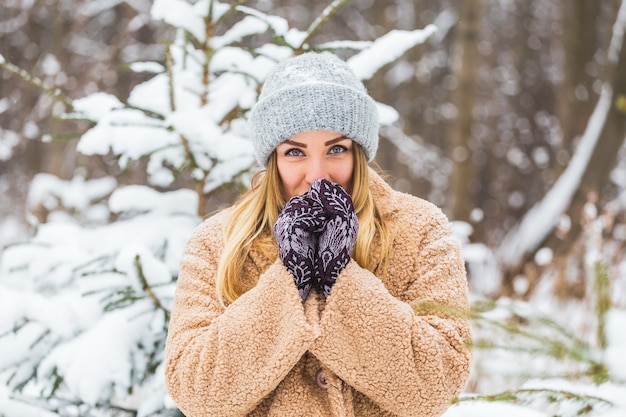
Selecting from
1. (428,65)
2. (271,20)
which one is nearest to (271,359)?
(271,20)

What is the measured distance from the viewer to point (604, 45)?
804cm

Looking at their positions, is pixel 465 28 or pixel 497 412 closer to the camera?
pixel 497 412

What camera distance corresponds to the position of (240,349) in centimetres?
134

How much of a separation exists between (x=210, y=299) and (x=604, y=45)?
322 inches

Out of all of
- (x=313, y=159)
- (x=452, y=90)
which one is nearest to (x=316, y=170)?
(x=313, y=159)

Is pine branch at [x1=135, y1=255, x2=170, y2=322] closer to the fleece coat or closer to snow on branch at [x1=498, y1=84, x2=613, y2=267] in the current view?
the fleece coat

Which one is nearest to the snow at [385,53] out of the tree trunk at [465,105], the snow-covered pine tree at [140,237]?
the snow-covered pine tree at [140,237]

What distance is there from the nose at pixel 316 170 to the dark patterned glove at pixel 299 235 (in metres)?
0.11

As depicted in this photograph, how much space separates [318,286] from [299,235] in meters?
0.16

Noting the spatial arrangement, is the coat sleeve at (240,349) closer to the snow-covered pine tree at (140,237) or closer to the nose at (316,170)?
the nose at (316,170)

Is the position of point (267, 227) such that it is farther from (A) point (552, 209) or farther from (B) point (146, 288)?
(A) point (552, 209)

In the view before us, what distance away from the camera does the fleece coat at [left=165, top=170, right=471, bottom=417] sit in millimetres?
1331

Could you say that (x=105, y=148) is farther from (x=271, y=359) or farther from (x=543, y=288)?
(x=543, y=288)

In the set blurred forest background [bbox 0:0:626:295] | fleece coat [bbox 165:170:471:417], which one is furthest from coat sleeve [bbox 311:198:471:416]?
blurred forest background [bbox 0:0:626:295]
